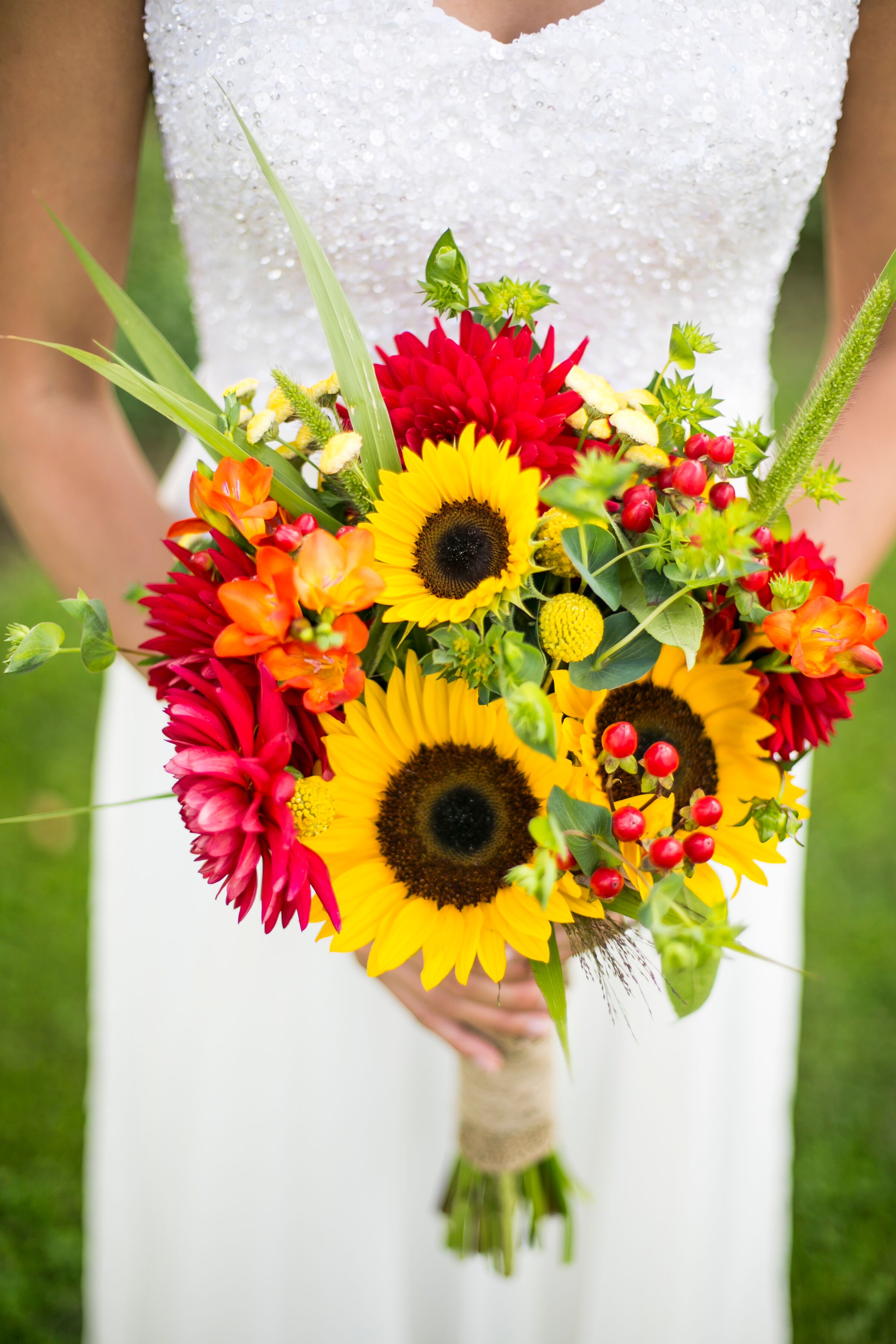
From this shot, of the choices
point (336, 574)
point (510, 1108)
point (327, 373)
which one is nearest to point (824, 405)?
point (336, 574)

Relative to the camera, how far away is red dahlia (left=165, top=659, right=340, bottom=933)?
0.44 m

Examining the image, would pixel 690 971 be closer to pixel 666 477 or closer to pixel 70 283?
pixel 666 477

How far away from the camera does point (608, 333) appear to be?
0.91m

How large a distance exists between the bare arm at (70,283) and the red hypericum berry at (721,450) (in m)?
0.59

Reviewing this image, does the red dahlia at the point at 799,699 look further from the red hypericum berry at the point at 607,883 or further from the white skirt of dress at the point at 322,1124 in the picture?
the white skirt of dress at the point at 322,1124

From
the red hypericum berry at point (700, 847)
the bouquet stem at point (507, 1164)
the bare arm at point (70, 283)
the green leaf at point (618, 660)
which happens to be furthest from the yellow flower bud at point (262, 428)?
the bouquet stem at point (507, 1164)

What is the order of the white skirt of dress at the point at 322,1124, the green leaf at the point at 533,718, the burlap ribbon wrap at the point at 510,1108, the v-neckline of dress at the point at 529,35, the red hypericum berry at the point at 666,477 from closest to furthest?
1. the green leaf at the point at 533,718
2. the red hypericum berry at the point at 666,477
3. the v-neckline of dress at the point at 529,35
4. the burlap ribbon wrap at the point at 510,1108
5. the white skirt of dress at the point at 322,1124

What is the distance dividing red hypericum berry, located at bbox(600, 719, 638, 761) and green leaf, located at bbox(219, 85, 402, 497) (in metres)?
0.18

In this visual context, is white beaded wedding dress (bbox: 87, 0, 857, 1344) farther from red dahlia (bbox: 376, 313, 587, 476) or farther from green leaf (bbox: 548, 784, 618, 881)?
green leaf (bbox: 548, 784, 618, 881)

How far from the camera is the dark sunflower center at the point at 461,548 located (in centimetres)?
47

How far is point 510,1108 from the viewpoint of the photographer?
881 millimetres

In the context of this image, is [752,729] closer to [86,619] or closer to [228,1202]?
[86,619]

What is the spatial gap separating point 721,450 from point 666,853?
211 millimetres

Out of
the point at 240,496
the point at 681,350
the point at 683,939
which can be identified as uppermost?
the point at 681,350
